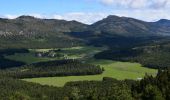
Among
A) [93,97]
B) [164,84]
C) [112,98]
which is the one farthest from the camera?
[164,84]

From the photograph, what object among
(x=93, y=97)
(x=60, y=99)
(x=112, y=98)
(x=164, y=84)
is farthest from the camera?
(x=60, y=99)

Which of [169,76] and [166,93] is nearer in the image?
[166,93]

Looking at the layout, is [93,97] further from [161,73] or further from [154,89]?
[161,73]

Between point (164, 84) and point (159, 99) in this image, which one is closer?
point (159, 99)

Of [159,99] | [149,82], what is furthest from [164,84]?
[159,99]

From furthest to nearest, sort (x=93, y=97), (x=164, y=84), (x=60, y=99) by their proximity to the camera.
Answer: (x=60, y=99) < (x=164, y=84) < (x=93, y=97)

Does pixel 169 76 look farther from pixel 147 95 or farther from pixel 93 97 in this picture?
pixel 93 97

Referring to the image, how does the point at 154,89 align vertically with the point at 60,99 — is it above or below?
above

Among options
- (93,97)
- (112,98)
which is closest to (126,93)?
(112,98)

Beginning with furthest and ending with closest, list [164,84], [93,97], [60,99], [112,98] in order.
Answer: [60,99] → [164,84] → [93,97] → [112,98]
